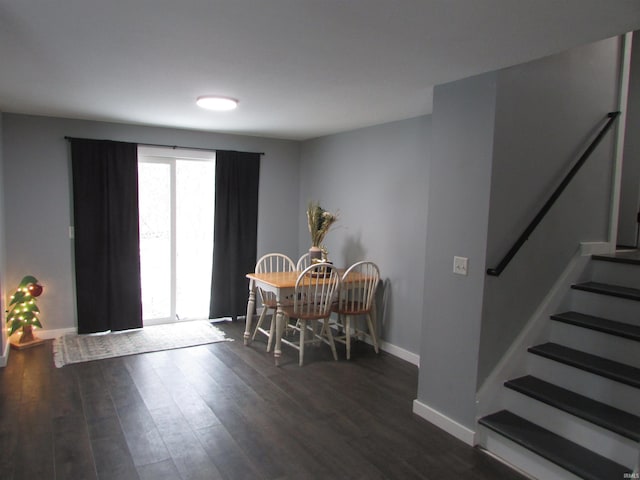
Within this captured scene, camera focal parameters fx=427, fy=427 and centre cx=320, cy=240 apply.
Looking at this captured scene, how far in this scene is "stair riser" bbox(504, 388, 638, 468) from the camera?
2.22m

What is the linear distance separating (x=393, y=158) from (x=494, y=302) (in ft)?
6.73

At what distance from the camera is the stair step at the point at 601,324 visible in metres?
2.57

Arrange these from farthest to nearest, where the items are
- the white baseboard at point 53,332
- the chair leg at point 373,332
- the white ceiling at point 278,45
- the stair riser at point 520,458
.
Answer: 1. the white baseboard at point 53,332
2. the chair leg at point 373,332
3. the stair riser at point 520,458
4. the white ceiling at point 278,45

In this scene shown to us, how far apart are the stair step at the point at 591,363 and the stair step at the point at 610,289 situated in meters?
0.44

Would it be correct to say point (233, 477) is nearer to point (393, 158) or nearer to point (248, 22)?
point (248, 22)

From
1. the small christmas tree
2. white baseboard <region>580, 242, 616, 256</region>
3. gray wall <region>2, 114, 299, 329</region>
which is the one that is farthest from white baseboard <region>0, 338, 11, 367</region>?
white baseboard <region>580, 242, 616, 256</region>

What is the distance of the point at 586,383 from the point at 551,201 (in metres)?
1.15

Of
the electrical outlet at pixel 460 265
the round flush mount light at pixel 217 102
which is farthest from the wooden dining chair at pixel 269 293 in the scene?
the electrical outlet at pixel 460 265

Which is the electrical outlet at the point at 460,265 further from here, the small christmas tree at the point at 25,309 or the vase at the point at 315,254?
the small christmas tree at the point at 25,309

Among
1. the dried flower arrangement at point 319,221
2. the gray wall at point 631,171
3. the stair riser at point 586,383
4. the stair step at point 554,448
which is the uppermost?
the gray wall at point 631,171

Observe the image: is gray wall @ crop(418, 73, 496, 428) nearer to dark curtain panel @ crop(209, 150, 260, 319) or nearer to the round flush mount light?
the round flush mount light

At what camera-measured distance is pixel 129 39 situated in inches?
84.3

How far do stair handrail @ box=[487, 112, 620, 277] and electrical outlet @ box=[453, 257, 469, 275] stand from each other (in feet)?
0.53

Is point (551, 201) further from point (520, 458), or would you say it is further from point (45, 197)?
point (45, 197)
